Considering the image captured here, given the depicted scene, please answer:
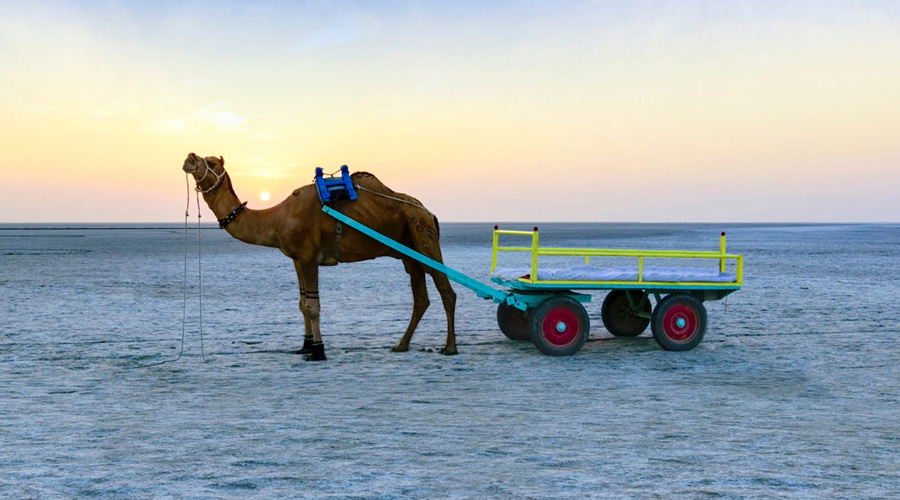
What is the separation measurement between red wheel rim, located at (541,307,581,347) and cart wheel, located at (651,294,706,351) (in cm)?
111

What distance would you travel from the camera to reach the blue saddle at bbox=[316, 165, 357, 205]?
9.34m

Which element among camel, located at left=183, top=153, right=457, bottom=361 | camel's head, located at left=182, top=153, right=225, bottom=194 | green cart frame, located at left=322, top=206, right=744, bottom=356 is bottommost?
green cart frame, located at left=322, top=206, right=744, bottom=356

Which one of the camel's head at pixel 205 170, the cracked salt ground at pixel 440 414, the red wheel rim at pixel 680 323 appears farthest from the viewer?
the red wheel rim at pixel 680 323

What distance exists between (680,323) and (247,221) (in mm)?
5884

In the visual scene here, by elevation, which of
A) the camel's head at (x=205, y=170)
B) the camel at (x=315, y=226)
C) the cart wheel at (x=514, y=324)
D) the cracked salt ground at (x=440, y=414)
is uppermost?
the camel's head at (x=205, y=170)

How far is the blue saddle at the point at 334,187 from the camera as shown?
9336 mm

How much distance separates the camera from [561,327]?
9555 millimetres

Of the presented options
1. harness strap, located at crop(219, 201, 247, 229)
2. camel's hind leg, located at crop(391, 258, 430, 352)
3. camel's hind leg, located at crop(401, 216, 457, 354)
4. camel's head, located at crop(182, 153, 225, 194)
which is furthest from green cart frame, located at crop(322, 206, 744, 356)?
camel's head, located at crop(182, 153, 225, 194)

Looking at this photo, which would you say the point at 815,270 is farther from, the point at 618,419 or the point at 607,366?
the point at 618,419

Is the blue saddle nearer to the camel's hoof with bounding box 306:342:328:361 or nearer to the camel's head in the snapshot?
the camel's head

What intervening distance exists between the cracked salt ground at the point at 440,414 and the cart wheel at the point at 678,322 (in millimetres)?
223

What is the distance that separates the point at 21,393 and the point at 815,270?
92.1ft

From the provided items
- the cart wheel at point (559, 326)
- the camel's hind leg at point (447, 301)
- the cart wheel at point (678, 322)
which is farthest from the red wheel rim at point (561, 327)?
the camel's hind leg at point (447, 301)

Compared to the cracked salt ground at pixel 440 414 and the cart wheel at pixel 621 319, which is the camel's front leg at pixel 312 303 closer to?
the cracked salt ground at pixel 440 414
